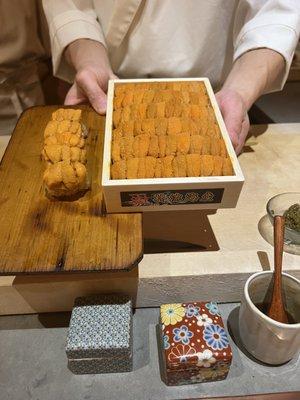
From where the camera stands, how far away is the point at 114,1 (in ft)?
3.02

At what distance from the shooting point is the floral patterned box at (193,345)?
1.88 feet

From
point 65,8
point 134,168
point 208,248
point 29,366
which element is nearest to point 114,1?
point 65,8

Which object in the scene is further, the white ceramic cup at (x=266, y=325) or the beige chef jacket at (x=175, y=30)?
the beige chef jacket at (x=175, y=30)

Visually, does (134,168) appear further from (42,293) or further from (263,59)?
(263,59)

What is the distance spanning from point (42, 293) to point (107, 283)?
13 centimetres

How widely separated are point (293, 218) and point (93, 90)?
53 centimetres

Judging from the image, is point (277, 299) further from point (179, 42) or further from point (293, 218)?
point (179, 42)

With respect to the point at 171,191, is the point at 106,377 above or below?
below

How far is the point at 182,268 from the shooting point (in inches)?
27.4

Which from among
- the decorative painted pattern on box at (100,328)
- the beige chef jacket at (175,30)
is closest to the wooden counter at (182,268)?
the decorative painted pattern on box at (100,328)

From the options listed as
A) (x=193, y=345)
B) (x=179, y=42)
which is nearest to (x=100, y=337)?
(x=193, y=345)

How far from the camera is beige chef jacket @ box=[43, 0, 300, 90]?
2.91ft

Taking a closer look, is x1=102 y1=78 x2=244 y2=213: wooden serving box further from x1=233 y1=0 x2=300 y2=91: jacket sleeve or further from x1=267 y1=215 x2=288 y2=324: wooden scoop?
x1=233 y1=0 x2=300 y2=91: jacket sleeve

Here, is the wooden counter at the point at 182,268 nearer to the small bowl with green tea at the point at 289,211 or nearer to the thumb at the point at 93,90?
the small bowl with green tea at the point at 289,211
